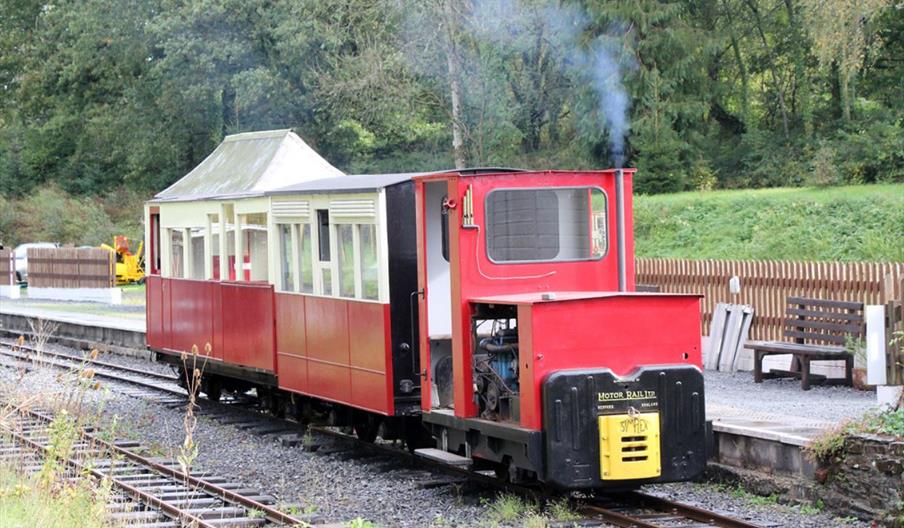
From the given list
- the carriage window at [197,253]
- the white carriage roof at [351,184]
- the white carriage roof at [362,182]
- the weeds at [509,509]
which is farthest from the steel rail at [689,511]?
the carriage window at [197,253]

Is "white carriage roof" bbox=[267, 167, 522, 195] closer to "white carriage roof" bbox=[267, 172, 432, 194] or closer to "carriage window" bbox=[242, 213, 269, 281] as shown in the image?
"white carriage roof" bbox=[267, 172, 432, 194]

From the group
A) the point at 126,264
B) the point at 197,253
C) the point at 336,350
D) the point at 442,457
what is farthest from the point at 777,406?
the point at 126,264

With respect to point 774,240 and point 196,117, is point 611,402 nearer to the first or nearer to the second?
point 774,240

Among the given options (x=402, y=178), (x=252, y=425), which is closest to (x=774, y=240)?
(x=252, y=425)

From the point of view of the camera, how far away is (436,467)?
12141 mm

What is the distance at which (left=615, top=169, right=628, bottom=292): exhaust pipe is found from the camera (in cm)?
1090

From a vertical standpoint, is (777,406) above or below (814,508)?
above

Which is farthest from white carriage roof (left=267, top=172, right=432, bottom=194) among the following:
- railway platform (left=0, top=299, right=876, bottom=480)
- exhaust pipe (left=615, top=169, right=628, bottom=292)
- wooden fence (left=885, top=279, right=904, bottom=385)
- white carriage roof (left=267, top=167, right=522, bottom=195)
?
wooden fence (left=885, top=279, right=904, bottom=385)

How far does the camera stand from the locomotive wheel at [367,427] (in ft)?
43.9

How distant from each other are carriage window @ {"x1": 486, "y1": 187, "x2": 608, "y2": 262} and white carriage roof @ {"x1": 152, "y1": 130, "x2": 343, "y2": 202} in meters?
5.57

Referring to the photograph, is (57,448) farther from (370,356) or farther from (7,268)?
(7,268)

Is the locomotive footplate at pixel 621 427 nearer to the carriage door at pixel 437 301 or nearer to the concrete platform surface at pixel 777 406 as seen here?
the concrete platform surface at pixel 777 406

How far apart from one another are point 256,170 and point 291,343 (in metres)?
3.53

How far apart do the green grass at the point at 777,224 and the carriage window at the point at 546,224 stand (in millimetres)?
12676
